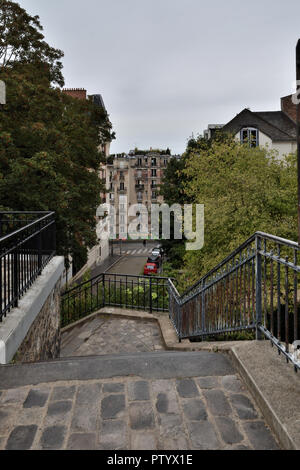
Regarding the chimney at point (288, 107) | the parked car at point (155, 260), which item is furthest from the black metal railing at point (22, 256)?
the parked car at point (155, 260)

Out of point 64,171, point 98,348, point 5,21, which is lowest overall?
point 98,348

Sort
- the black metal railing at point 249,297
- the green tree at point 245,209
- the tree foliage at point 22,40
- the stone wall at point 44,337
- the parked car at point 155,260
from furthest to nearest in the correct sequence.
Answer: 1. the parked car at point 155,260
2. the tree foliage at point 22,40
3. the green tree at point 245,209
4. the stone wall at point 44,337
5. the black metal railing at point 249,297

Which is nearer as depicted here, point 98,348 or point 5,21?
point 98,348

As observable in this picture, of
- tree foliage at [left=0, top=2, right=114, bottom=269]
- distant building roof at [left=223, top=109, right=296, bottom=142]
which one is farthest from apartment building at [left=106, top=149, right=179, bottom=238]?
tree foliage at [left=0, top=2, right=114, bottom=269]

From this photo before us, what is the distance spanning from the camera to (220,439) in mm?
2254

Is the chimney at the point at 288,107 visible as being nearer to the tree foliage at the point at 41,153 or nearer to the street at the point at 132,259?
the tree foliage at the point at 41,153

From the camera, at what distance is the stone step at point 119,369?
3117 millimetres

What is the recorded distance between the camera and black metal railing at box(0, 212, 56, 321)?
4.03 m

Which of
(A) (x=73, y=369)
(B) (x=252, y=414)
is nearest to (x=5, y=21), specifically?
(A) (x=73, y=369)

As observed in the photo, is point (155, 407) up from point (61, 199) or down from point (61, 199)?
down

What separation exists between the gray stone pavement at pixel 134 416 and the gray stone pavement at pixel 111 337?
4.44 meters

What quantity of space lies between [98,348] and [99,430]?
18.2 feet

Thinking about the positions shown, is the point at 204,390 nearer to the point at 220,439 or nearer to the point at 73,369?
the point at 220,439
